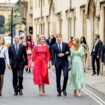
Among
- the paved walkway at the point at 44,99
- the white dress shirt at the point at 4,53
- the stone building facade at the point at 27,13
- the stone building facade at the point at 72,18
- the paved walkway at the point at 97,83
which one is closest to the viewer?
the paved walkway at the point at 44,99

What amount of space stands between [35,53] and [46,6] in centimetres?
3309

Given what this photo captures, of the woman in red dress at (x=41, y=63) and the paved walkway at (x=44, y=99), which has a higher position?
the woman in red dress at (x=41, y=63)

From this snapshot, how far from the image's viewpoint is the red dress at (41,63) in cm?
1822

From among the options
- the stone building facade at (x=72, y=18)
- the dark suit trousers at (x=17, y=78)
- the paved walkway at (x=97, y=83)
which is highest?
the stone building facade at (x=72, y=18)

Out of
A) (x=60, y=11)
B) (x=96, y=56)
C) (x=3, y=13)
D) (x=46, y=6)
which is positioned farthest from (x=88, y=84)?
(x=3, y=13)

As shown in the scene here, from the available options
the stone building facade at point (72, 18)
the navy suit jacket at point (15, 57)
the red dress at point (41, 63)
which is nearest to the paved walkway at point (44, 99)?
the red dress at point (41, 63)

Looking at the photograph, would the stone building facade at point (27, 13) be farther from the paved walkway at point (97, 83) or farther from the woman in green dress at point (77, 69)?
the woman in green dress at point (77, 69)

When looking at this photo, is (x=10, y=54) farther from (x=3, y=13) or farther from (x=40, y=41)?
(x=3, y=13)

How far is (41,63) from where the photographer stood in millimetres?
18422

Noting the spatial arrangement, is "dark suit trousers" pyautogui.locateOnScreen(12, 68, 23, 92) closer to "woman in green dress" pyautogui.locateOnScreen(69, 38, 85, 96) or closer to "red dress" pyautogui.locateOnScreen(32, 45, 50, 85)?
"red dress" pyautogui.locateOnScreen(32, 45, 50, 85)

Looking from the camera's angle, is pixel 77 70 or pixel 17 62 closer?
pixel 77 70

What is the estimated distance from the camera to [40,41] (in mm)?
18203

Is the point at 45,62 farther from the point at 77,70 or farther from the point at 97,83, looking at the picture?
the point at 97,83

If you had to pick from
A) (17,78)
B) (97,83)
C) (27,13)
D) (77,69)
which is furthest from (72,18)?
(27,13)
